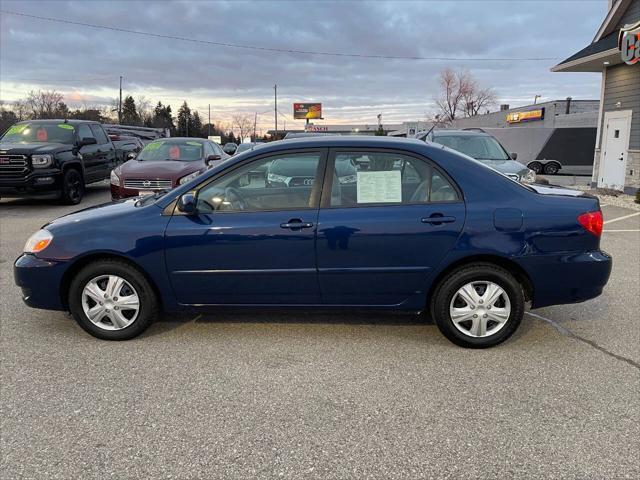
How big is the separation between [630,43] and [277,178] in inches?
517

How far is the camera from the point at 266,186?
3.94m

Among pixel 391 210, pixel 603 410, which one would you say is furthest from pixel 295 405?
pixel 603 410

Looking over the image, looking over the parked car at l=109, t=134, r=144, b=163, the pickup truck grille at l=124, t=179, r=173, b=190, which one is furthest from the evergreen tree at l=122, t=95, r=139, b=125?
the pickup truck grille at l=124, t=179, r=173, b=190

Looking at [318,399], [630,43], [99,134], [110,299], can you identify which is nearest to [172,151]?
[99,134]

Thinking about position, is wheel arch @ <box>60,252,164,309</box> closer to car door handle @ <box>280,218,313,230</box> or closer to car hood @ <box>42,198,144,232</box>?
car hood @ <box>42,198,144,232</box>

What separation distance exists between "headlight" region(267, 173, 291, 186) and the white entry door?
1442 cm

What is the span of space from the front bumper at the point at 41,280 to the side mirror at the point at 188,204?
1.02 m

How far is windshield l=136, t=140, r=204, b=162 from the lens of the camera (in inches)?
398

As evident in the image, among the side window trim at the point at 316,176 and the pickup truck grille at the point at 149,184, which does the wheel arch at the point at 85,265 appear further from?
the pickup truck grille at the point at 149,184

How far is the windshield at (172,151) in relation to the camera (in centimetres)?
1011

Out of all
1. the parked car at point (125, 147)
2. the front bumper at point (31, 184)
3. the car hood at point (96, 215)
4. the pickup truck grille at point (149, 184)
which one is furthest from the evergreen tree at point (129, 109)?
the car hood at point (96, 215)

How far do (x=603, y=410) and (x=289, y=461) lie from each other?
1920 millimetres

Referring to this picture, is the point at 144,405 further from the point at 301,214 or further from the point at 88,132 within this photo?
the point at 88,132

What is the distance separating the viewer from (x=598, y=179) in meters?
16.2
